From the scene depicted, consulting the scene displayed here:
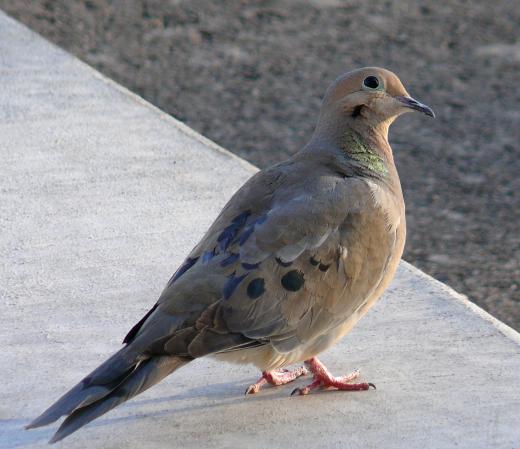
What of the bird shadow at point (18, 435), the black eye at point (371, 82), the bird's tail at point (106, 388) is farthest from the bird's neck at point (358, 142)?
the bird shadow at point (18, 435)

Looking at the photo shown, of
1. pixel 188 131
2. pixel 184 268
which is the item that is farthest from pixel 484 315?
pixel 188 131

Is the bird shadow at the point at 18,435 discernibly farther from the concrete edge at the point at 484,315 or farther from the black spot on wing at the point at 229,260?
the concrete edge at the point at 484,315

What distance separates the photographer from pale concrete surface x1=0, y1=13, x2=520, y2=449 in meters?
4.02

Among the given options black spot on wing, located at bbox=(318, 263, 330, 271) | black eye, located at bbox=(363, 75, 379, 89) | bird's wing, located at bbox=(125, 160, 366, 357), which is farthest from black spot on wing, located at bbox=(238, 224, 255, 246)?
black eye, located at bbox=(363, 75, 379, 89)

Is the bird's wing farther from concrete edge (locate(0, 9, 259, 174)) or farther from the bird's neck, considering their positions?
concrete edge (locate(0, 9, 259, 174))

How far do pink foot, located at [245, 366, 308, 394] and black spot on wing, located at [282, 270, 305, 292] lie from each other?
420 millimetres

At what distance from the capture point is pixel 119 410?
4152mm

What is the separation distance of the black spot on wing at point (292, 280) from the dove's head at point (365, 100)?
2.40 ft

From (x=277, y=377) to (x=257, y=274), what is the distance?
1.90 ft

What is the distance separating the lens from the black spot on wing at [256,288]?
392cm

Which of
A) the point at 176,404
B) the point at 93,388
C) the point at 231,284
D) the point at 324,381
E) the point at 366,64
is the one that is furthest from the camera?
the point at 366,64

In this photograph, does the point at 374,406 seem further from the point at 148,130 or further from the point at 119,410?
the point at 148,130

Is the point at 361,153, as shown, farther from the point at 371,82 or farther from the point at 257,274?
the point at 257,274

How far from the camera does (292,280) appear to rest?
401 cm
